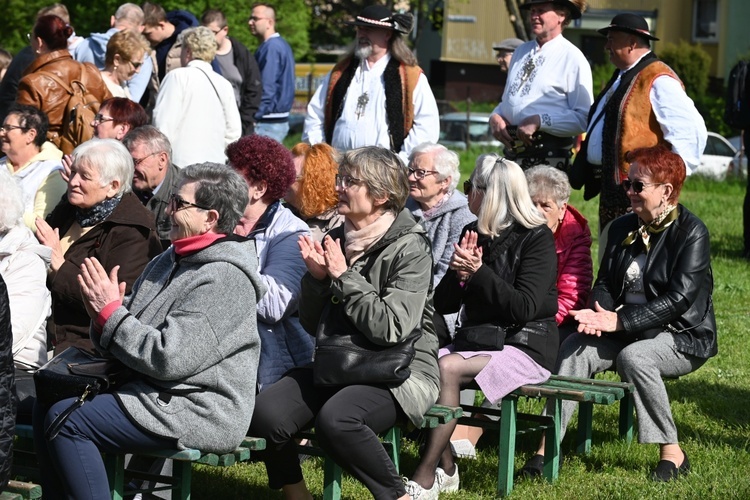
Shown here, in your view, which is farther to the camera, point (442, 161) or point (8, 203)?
point (442, 161)

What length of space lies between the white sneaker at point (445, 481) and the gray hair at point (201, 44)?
4373 mm

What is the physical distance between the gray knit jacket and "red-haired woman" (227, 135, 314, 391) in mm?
694

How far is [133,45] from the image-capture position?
29.6 ft

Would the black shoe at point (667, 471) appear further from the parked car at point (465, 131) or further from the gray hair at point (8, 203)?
the parked car at point (465, 131)

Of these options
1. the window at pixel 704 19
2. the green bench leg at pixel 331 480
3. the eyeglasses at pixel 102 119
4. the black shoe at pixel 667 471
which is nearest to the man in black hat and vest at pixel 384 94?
the eyeglasses at pixel 102 119

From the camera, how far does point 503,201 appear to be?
562 centimetres

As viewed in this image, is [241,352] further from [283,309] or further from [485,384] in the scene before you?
[485,384]

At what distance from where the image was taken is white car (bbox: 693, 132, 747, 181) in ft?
76.3

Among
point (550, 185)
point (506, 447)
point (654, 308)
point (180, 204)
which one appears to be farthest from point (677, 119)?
point (180, 204)

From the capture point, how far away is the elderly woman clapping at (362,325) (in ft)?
15.4

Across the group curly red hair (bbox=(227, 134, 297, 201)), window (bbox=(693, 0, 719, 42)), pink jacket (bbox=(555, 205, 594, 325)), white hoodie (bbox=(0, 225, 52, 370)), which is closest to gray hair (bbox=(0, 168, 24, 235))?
white hoodie (bbox=(0, 225, 52, 370))

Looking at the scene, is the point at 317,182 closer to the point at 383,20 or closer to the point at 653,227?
the point at 653,227

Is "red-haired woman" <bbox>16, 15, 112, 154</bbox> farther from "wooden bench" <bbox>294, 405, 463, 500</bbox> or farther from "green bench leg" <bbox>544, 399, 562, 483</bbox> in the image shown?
"green bench leg" <bbox>544, 399, 562, 483</bbox>

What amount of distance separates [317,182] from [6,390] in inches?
97.4
